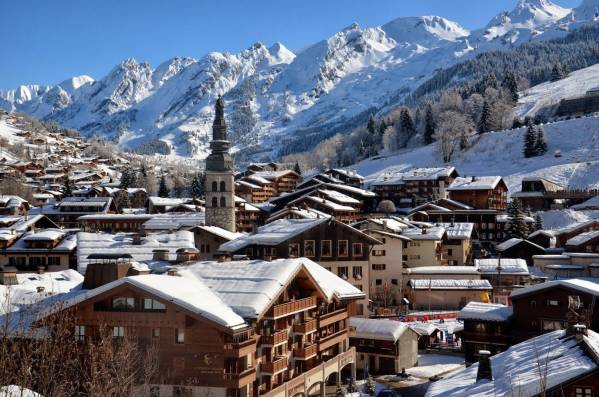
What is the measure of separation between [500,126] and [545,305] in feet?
381

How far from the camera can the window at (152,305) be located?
91.5 ft

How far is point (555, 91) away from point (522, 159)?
55071 millimetres

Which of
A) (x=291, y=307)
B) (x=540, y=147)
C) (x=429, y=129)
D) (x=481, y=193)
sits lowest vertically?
(x=291, y=307)

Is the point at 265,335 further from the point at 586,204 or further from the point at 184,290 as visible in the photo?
the point at 586,204

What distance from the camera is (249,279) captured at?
30844 millimetres

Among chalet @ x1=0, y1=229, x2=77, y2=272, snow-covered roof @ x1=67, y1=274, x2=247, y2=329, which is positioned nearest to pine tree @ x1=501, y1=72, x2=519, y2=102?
chalet @ x1=0, y1=229, x2=77, y2=272

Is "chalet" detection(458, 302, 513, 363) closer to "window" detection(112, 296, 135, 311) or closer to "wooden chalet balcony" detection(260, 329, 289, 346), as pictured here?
"wooden chalet balcony" detection(260, 329, 289, 346)

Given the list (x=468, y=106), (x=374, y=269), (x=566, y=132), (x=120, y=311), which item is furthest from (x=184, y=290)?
(x=468, y=106)

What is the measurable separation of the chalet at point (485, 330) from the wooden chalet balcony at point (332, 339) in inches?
334

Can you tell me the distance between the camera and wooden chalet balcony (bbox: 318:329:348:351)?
121 feet

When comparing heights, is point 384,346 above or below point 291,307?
below

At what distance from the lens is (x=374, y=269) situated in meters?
64.8

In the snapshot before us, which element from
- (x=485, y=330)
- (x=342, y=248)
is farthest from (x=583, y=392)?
(x=342, y=248)

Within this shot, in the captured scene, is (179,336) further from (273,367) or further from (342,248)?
(342,248)
